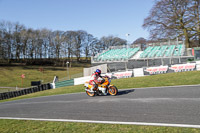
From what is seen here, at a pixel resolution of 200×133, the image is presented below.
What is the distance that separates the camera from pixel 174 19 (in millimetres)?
31359

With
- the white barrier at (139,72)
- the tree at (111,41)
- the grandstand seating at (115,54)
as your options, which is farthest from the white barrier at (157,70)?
the tree at (111,41)

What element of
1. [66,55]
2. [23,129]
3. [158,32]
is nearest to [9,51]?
[66,55]

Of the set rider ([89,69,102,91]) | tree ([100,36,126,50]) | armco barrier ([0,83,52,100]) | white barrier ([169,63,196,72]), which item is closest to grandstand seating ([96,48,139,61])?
armco barrier ([0,83,52,100])

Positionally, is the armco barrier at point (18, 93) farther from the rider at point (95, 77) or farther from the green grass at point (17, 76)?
the rider at point (95, 77)

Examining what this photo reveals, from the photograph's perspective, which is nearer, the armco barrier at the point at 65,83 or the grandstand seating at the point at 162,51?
the armco barrier at the point at 65,83

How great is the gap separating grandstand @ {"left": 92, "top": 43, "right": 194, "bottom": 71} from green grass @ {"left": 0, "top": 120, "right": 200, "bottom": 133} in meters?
16.9

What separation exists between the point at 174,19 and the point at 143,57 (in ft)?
35.8

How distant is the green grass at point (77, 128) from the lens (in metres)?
4.46

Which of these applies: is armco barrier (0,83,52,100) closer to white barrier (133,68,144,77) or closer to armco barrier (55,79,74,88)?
armco barrier (55,79,74,88)

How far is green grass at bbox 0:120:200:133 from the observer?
446cm

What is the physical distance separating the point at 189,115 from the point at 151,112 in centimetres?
120

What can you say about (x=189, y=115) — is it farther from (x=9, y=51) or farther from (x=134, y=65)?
(x=9, y=51)

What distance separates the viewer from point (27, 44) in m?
71.1

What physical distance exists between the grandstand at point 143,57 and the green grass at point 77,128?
1686 cm
